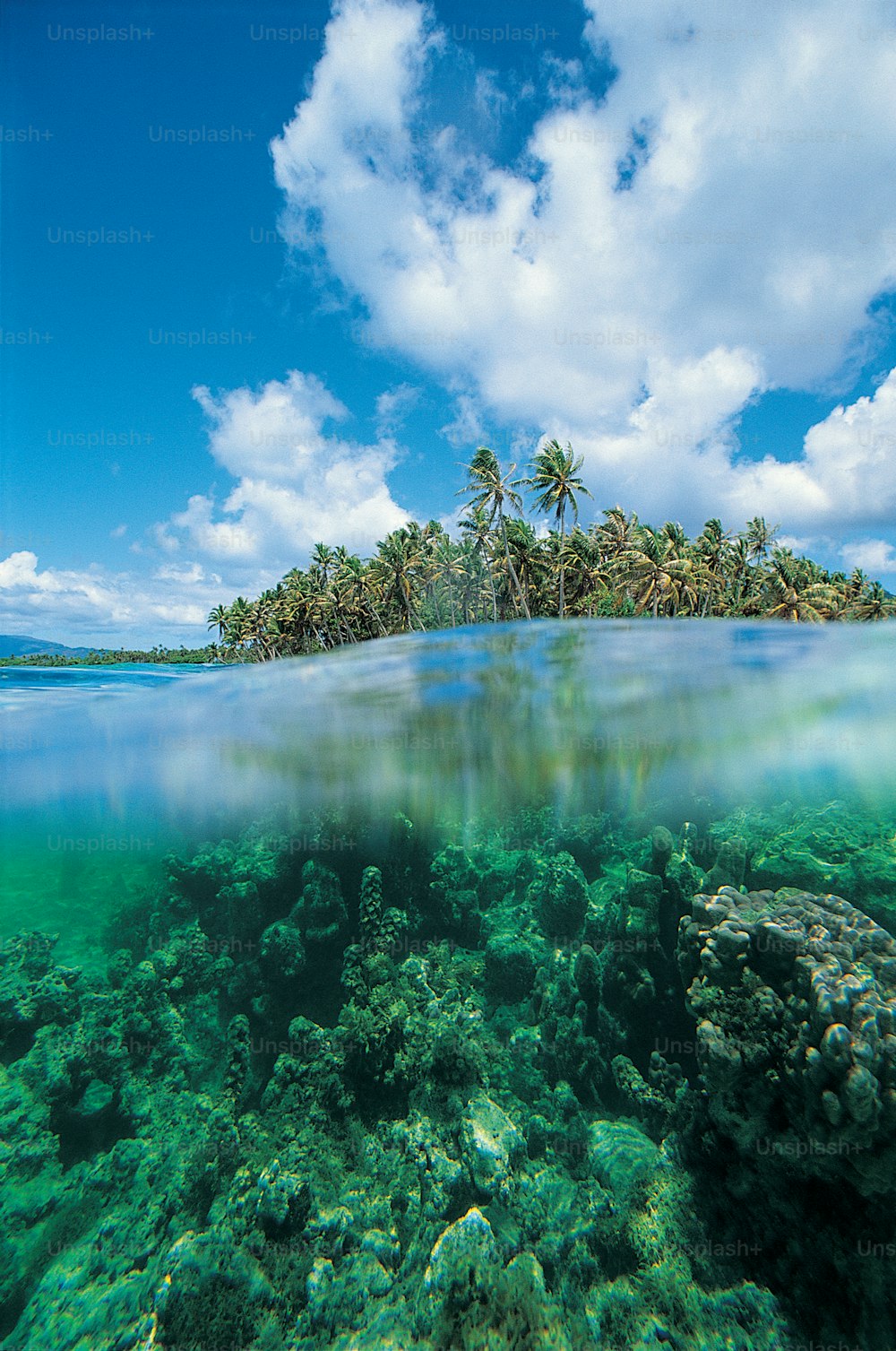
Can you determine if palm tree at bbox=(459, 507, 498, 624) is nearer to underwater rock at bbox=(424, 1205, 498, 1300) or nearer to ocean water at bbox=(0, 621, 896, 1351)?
ocean water at bbox=(0, 621, 896, 1351)

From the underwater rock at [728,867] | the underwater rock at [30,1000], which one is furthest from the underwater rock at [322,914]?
the underwater rock at [728,867]

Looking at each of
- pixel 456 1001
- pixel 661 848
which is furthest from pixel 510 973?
pixel 661 848

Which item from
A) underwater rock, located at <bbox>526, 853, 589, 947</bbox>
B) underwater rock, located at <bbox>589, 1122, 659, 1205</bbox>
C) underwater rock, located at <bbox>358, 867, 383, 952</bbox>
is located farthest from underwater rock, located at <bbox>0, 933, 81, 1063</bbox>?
underwater rock, located at <bbox>526, 853, 589, 947</bbox>

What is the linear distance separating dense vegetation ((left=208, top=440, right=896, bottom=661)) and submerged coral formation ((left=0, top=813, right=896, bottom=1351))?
25.9 metres

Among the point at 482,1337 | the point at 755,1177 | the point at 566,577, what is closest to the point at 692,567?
the point at 566,577

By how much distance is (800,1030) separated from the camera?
22.5ft

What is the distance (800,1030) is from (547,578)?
128ft

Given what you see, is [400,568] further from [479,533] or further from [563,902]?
[563,902]

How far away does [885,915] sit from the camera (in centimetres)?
1137

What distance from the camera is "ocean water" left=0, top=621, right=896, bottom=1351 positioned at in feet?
23.5

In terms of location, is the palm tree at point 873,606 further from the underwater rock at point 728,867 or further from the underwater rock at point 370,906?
the underwater rock at point 370,906

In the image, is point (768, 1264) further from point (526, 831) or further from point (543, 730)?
point (526, 831)

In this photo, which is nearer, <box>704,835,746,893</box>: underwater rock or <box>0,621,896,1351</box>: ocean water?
<box>0,621,896,1351</box>: ocean water

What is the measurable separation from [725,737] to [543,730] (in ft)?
14.2
